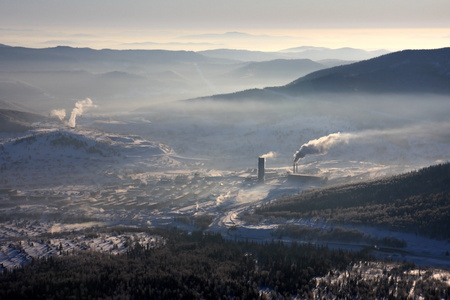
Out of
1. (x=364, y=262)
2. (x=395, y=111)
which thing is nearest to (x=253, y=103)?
(x=395, y=111)

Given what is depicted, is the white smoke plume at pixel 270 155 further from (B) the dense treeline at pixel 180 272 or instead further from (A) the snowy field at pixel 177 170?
(B) the dense treeline at pixel 180 272

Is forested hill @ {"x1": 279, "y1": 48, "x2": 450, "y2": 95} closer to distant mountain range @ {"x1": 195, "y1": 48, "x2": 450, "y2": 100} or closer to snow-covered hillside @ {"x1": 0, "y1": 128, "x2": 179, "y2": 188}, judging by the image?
distant mountain range @ {"x1": 195, "y1": 48, "x2": 450, "y2": 100}

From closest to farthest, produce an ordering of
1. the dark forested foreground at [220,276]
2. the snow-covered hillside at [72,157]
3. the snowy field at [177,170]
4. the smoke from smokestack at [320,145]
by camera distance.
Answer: the dark forested foreground at [220,276]
the snowy field at [177,170]
the snow-covered hillside at [72,157]
the smoke from smokestack at [320,145]

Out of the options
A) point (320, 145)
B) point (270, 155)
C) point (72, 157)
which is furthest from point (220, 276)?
point (270, 155)

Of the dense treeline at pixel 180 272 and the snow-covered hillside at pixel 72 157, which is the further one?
the snow-covered hillside at pixel 72 157

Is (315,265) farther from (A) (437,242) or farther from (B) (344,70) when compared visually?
(B) (344,70)

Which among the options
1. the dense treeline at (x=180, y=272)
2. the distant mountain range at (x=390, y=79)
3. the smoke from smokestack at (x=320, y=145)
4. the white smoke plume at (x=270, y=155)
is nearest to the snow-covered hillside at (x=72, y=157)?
the white smoke plume at (x=270, y=155)
